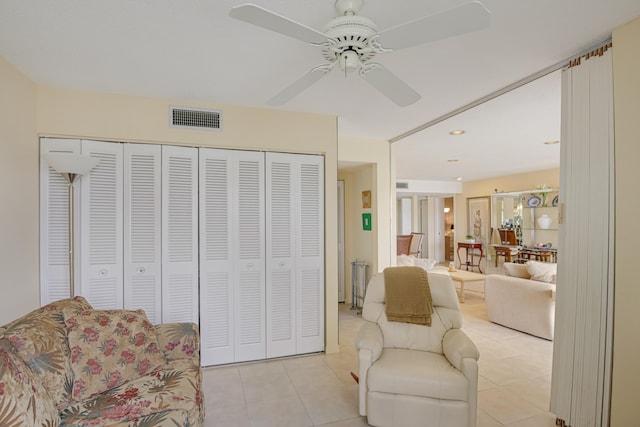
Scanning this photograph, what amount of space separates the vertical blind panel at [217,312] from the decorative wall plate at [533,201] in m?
6.94

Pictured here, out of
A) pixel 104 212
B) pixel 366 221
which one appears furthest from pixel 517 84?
pixel 104 212

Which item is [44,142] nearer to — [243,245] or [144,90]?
[144,90]

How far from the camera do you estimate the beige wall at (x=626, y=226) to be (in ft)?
5.70

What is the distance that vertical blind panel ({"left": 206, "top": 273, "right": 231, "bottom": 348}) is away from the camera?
306 centimetres

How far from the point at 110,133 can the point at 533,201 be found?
310 inches

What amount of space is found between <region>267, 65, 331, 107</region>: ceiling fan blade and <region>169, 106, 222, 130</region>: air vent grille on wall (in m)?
1.27

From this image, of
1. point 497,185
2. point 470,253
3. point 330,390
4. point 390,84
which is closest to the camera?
point 390,84

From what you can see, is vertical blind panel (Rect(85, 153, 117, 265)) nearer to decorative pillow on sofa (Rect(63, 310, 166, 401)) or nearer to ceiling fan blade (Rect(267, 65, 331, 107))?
decorative pillow on sofa (Rect(63, 310, 166, 401))

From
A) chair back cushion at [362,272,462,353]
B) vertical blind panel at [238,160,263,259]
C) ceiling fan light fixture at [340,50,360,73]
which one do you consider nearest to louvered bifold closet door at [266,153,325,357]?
vertical blind panel at [238,160,263,259]

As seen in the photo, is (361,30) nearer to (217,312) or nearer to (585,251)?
(585,251)

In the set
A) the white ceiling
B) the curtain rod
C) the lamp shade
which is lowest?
the lamp shade

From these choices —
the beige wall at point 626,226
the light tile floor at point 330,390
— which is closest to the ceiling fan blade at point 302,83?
the beige wall at point 626,226

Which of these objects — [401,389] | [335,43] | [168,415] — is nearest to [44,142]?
[168,415]

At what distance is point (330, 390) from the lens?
2.63 m
